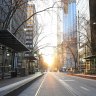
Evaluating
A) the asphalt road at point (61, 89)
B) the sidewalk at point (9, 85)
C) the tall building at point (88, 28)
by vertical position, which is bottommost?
the asphalt road at point (61, 89)

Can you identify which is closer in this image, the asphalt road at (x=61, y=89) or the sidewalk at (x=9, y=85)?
the sidewalk at (x=9, y=85)

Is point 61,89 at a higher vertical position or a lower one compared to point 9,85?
lower

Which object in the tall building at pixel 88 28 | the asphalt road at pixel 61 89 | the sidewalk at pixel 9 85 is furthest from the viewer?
the tall building at pixel 88 28

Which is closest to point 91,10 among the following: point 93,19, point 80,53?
point 93,19

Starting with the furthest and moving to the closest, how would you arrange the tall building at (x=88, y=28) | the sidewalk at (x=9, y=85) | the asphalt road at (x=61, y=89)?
the tall building at (x=88, y=28), the asphalt road at (x=61, y=89), the sidewalk at (x=9, y=85)

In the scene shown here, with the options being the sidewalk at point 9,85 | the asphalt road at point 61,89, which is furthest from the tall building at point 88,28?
the sidewalk at point 9,85

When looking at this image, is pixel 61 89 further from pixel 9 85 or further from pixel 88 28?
pixel 88 28

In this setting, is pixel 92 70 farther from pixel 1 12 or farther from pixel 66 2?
pixel 66 2

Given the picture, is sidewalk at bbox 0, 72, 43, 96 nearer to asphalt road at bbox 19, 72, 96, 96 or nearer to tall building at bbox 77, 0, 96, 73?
asphalt road at bbox 19, 72, 96, 96

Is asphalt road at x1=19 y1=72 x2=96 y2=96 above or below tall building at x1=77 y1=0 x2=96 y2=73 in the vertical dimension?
below

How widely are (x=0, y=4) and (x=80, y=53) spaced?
72.3 meters

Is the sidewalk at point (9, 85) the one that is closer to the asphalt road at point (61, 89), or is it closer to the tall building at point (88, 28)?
the asphalt road at point (61, 89)

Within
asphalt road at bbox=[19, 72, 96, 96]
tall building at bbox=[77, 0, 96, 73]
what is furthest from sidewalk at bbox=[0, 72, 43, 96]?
tall building at bbox=[77, 0, 96, 73]

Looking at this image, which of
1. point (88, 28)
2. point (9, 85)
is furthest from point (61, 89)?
point (88, 28)
